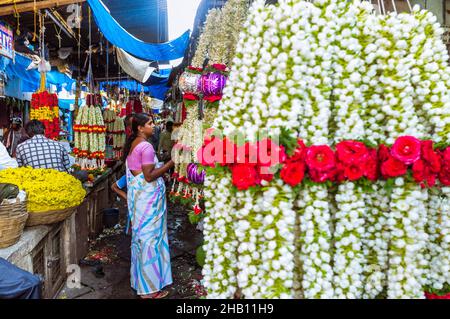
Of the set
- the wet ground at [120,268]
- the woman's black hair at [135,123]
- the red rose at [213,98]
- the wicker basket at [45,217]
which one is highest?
the red rose at [213,98]

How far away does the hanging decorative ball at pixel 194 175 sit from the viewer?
2.86 meters

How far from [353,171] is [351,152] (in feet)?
0.26

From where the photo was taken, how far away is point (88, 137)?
6195 millimetres

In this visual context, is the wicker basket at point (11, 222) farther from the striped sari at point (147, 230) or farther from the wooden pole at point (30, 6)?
the wooden pole at point (30, 6)

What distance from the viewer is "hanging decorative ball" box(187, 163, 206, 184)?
9.37 feet

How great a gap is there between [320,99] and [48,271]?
3.30 meters

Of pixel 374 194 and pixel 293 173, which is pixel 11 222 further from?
pixel 374 194

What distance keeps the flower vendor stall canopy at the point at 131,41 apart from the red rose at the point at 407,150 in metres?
4.01

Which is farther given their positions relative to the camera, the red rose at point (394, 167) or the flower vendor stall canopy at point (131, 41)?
the flower vendor stall canopy at point (131, 41)

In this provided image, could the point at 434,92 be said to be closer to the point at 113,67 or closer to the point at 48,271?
the point at 48,271

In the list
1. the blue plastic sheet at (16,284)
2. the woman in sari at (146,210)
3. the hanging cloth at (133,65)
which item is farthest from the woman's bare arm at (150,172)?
the hanging cloth at (133,65)

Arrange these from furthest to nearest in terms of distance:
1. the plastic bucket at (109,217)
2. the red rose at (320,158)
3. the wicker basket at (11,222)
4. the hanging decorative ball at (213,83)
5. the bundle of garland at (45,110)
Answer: the plastic bucket at (109,217), the bundle of garland at (45,110), the hanging decorative ball at (213,83), the wicker basket at (11,222), the red rose at (320,158)

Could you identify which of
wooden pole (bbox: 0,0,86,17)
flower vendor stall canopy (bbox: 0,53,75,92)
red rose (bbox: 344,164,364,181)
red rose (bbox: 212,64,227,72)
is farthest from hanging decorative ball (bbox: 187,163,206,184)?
flower vendor stall canopy (bbox: 0,53,75,92)
